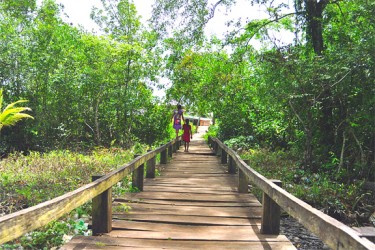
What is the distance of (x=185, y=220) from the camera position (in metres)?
4.44

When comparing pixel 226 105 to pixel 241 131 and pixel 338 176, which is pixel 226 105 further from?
pixel 338 176

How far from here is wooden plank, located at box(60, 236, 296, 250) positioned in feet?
11.3

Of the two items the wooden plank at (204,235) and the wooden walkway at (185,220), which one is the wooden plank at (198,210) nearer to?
the wooden walkway at (185,220)

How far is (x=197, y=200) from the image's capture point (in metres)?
5.64

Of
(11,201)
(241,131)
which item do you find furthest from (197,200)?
(241,131)

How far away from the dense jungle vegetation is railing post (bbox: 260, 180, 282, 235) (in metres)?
2.96

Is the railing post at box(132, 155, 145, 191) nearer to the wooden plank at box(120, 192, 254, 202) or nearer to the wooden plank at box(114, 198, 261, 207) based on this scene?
the wooden plank at box(120, 192, 254, 202)

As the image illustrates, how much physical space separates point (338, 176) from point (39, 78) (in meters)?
13.6

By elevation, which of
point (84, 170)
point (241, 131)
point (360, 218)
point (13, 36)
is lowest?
point (360, 218)

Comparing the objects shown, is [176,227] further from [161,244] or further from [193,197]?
[193,197]

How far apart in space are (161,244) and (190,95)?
17.7 metres

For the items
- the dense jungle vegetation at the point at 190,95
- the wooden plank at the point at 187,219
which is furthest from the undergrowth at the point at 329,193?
the wooden plank at the point at 187,219

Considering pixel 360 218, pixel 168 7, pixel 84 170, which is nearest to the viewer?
pixel 360 218

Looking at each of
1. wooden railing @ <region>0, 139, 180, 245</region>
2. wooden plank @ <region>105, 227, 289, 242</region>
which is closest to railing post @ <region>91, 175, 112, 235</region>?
wooden railing @ <region>0, 139, 180, 245</region>
